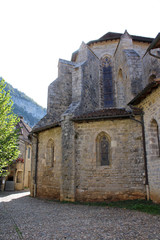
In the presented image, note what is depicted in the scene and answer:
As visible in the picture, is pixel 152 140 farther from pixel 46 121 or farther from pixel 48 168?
pixel 46 121

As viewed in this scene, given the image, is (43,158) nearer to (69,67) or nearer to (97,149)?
(97,149)

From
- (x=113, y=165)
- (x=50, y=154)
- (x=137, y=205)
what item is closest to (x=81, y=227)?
(x=137, y=205)

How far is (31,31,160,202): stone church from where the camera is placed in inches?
329

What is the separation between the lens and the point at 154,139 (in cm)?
832

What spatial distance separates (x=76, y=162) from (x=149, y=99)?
4418 mm

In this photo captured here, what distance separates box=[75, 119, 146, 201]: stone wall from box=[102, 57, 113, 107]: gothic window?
172 inches

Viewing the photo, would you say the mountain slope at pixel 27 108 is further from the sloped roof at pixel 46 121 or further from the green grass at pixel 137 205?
the green grass at pixel 137 205

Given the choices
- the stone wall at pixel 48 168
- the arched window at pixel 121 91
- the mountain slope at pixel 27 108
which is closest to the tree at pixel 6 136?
the stone wall at pixel 48 168

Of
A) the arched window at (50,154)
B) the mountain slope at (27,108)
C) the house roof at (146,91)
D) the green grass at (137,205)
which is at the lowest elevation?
the green grass at (137,205)

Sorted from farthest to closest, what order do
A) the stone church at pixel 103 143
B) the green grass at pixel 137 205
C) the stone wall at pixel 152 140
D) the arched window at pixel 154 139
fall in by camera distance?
the stone church at pixel 103 143 < the arched window at pixel 154 139 < the stone wall at pixel 152 140 < the green grass at pixel 137 205

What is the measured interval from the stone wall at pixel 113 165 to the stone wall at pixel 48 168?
1.53 meters

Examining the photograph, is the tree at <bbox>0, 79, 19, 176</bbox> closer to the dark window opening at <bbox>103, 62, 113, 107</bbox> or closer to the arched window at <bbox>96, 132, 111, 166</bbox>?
the arched window at <bbox>96, 132, 111, 166</bbox>

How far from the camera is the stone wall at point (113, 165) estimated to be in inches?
341

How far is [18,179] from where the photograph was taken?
20.4 m
